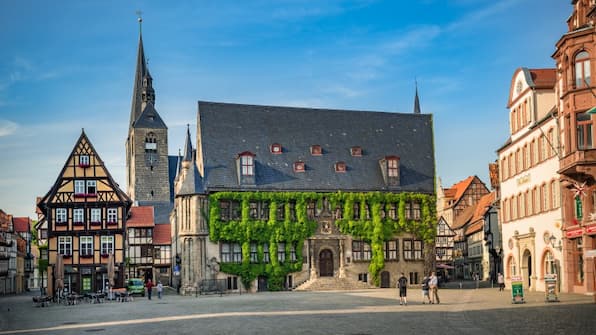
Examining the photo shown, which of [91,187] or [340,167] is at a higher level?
[340,167]

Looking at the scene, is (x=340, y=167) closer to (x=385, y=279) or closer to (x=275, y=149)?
(x=275, y=149)

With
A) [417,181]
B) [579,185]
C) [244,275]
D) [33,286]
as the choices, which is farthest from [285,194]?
[33,286]

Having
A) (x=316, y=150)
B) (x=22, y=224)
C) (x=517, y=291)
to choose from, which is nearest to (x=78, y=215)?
(x=316, y=150)

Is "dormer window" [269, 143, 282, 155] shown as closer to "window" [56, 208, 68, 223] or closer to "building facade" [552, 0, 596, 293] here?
"window" [56, 208, 68, 223]

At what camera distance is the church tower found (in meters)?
121

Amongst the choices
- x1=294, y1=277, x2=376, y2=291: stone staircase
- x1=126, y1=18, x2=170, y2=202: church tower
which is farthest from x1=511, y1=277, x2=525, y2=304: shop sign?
x1=126, y1=18, x2=170, y2=202: church tower

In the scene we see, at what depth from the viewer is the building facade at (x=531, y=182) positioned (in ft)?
151

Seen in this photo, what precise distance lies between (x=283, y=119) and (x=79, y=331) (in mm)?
44398

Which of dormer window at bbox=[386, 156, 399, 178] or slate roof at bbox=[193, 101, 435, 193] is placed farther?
dormer window at bbox=[386, 156, 399, 178]

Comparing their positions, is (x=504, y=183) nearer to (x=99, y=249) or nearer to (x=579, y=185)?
(x=579, y=185)

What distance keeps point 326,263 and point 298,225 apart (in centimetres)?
416

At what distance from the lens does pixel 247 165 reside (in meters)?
64.4

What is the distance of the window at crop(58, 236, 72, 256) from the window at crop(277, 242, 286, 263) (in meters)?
17.5

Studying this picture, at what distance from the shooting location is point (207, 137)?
2584 inches
